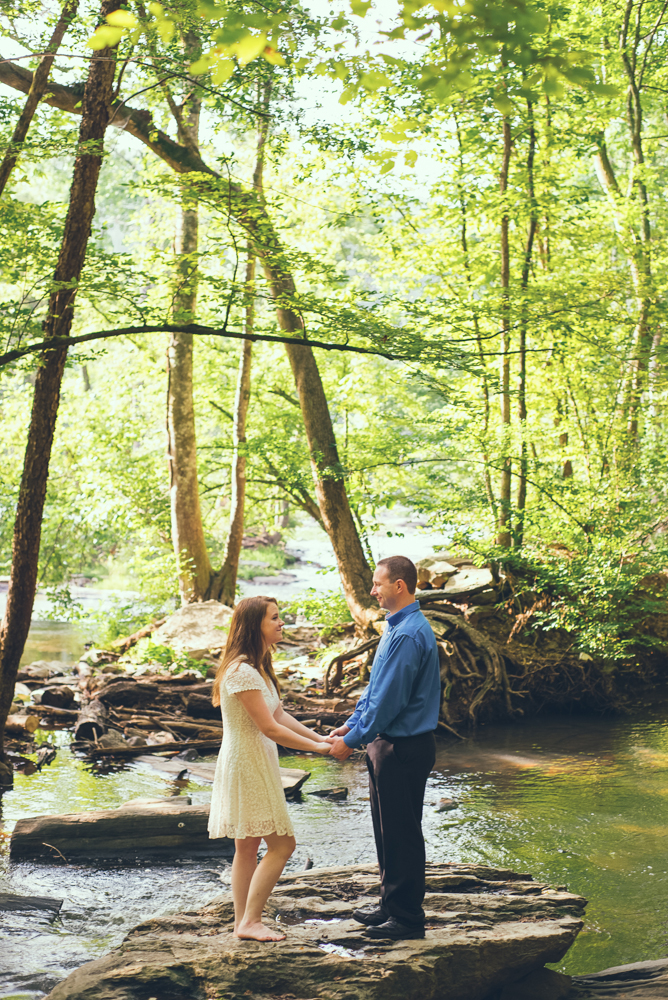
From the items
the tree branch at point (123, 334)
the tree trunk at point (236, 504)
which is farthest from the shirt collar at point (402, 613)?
the tree trunk at point (236, 504)

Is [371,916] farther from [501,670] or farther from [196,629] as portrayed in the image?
[196,629]

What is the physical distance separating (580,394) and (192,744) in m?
7.36

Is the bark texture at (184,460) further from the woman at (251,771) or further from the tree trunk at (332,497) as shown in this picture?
the woman at (251,771)

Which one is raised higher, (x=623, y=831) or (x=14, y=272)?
(x=14, y=272)

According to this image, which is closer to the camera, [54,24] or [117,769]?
[54,24]

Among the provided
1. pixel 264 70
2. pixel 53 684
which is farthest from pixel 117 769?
pixel 264 70

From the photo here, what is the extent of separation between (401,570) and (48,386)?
4.74m

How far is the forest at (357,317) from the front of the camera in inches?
289

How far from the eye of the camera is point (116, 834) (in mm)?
6219

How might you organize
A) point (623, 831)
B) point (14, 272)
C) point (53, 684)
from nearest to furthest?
point (623, 831)
point (14, 272)
point (53, 684)

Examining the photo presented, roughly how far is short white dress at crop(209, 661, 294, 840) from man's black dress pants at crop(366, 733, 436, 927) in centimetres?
50

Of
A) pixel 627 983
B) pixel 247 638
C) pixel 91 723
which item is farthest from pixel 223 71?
pixel 91 723

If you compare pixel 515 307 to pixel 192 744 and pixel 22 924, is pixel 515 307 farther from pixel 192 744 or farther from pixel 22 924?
pixel 22 924

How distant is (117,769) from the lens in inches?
340
